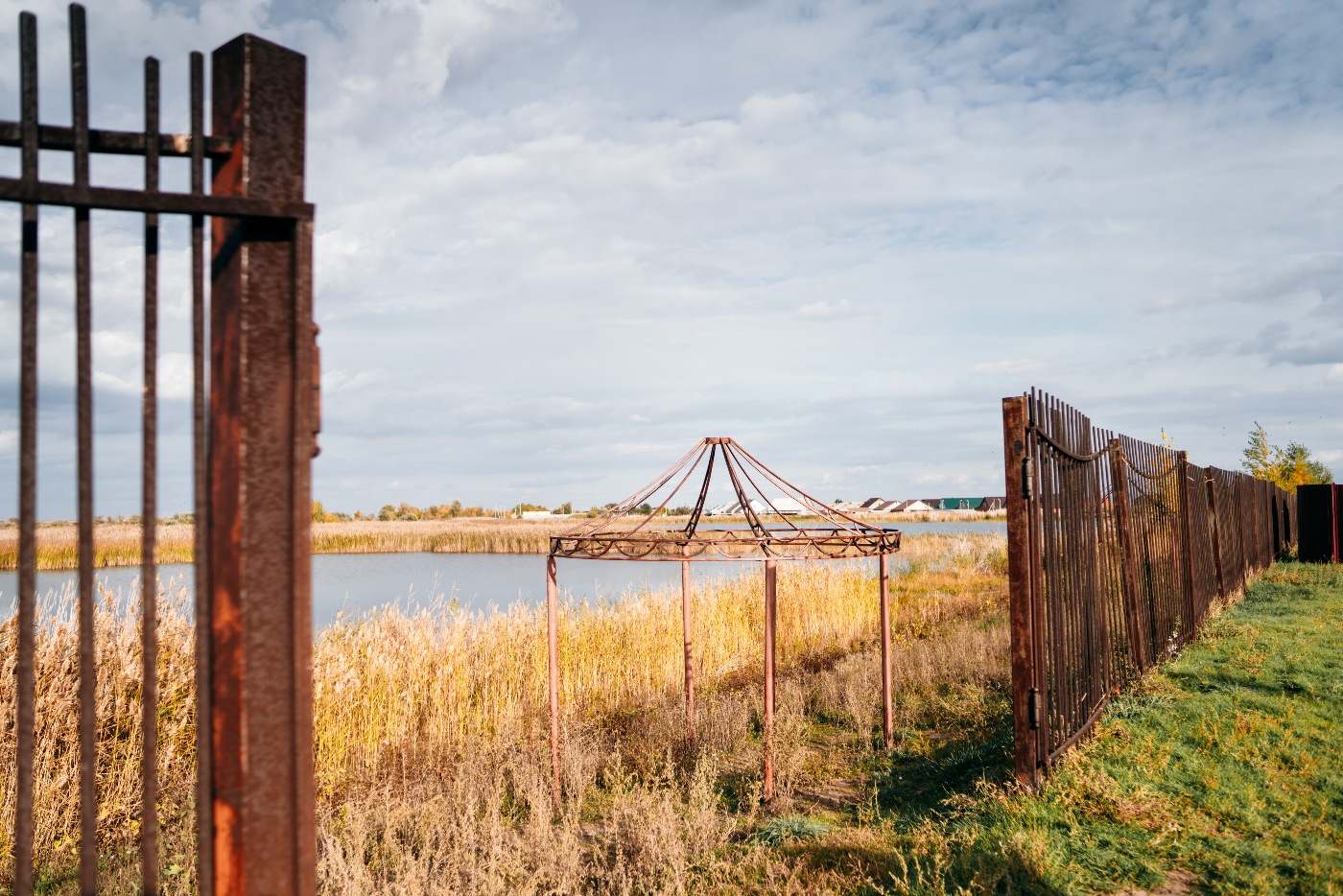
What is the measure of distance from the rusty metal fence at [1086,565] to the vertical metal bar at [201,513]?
12.6 feet

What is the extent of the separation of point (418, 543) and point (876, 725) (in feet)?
98.5

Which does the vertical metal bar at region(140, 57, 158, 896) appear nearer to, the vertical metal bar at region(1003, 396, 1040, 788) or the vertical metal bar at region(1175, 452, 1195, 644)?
the vertical metal bar at region(1003, 396, 1040, 788)

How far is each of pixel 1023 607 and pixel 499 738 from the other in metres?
4.79

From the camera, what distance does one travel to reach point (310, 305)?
1825mm

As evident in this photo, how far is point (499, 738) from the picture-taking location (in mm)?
7461

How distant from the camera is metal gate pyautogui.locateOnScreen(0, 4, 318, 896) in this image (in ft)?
5.49

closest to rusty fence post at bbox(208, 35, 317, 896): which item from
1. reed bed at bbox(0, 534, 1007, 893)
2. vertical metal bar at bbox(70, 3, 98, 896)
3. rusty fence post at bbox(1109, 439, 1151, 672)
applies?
vertical metal bar at bbox(70, 3, 98, 896)

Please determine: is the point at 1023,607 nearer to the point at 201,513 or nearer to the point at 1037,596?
the point at 1037,596

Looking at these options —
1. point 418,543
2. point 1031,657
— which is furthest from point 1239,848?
point 418,543

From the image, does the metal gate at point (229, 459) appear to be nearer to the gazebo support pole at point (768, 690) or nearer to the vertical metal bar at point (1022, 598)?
the vertical metal bar at point (1022, 598)

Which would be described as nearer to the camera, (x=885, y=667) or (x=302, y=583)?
(x=302, y=583)

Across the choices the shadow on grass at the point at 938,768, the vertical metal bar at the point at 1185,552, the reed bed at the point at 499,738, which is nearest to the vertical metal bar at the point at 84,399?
the reed bed at the point at 499,738

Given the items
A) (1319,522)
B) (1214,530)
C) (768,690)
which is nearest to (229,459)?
(768,690)

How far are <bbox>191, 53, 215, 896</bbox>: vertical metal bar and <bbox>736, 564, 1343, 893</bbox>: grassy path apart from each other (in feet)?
9.45
